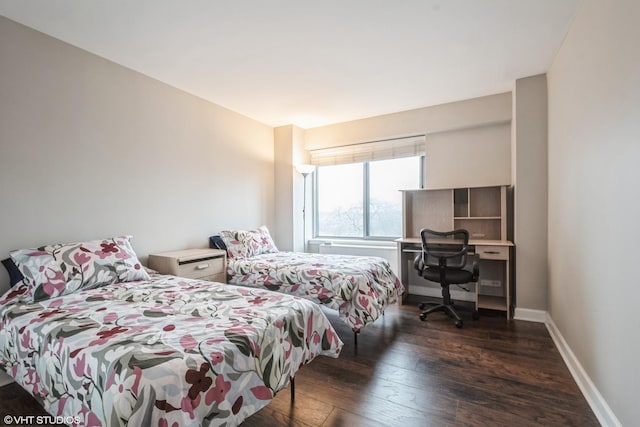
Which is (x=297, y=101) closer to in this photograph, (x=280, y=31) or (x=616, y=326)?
(x=280, y=31)

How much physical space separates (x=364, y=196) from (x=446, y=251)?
6.18ft

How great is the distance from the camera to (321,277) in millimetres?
2709

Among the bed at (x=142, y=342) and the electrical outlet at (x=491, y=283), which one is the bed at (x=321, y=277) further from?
the electrical outlet at (x=491, y=283)

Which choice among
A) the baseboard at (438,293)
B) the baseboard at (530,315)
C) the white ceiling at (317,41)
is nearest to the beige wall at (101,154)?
the white ceiling at (317,41)

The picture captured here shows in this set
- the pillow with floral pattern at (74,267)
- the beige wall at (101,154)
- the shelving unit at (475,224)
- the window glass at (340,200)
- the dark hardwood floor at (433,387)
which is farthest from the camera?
the window glass at (340,200)

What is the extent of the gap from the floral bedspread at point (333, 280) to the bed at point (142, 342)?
624mm

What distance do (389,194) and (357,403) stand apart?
323 centimetres

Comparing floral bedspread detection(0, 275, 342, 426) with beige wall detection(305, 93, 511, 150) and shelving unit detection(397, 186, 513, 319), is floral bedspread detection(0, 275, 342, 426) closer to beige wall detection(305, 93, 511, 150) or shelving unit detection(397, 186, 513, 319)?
shelving unit detection(397, 186, 513, 319)

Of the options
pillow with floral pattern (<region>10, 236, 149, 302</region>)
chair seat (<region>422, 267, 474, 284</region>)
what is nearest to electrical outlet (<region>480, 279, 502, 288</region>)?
chair seat (<region>422, 267, 474, 284</region>)

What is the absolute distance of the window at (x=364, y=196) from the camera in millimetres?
4469

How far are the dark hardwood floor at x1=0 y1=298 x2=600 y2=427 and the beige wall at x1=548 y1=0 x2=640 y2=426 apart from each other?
260 mm

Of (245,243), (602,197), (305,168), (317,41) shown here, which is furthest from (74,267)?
(602,197)

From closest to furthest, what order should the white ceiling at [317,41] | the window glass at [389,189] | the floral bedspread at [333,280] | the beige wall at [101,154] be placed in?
the white ceiling at [317,41]
the beige wall at [101,154]
the floral bedspread at [333,280]
the window glass at [389,189]

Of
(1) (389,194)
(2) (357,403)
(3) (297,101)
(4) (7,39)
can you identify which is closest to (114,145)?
(4) (7,39)
